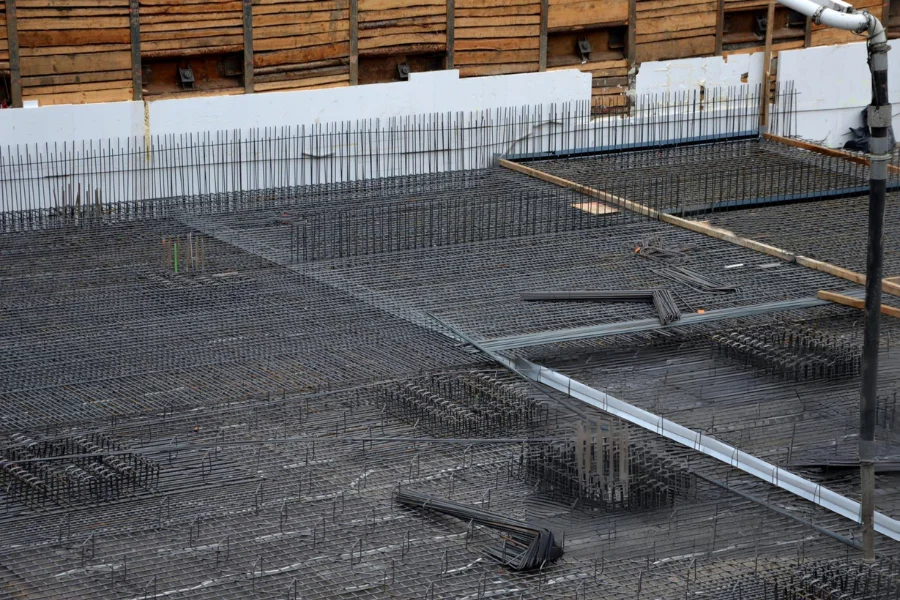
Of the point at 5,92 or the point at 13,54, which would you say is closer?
the point at 13,54

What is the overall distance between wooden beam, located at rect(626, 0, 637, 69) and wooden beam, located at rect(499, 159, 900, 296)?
298 cm

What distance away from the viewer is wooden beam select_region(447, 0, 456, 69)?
714 inches

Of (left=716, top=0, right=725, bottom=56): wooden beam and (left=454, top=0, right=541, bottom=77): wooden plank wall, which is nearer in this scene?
(left=454, top=0, right=541, bottom=77): wooden plank wall

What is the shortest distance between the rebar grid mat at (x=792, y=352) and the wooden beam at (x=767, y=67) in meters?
8.30

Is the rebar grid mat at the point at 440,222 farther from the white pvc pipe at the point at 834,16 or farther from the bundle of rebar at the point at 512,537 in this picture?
the white pvc pipe at the point at 834,16

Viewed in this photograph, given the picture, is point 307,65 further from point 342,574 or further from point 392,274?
point 342,574

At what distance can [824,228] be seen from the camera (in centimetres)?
1465

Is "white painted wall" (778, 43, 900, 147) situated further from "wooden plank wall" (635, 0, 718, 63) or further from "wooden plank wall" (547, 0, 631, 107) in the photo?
"wooden plank wall" (547, 0, 631, 107)

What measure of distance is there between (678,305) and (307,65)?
710cm

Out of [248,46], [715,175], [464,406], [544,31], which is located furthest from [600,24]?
[464,406]

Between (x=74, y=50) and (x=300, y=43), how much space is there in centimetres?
277

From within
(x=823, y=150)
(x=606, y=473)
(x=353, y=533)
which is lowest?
(x=353, y=533)

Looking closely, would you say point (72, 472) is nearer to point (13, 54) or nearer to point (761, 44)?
point (13, 54)

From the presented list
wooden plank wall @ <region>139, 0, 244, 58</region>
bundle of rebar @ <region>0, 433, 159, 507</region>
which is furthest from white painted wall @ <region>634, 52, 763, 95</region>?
bundle of rebar @ <region>0, 433, 159, 507</region>
